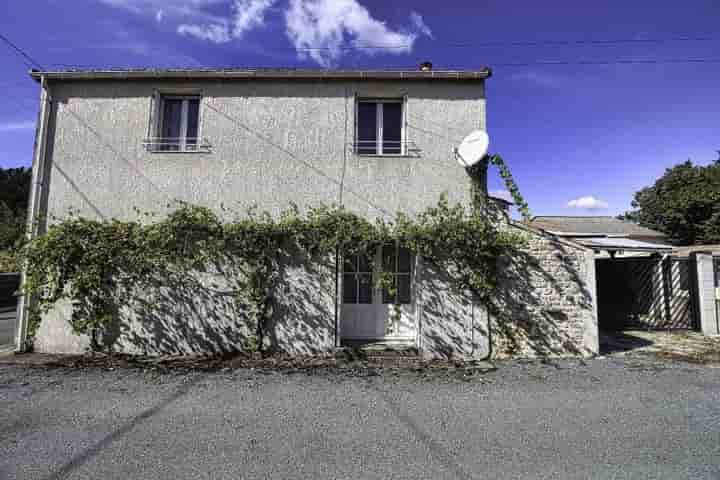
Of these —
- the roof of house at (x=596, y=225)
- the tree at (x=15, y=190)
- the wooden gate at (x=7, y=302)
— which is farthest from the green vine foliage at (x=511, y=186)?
the tree at (x=15, y=190)

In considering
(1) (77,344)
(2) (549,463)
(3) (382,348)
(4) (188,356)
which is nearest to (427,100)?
(3) (382,348)

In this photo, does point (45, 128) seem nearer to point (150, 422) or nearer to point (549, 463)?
point (150, 422)

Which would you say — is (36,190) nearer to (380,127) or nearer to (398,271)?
(380,127)

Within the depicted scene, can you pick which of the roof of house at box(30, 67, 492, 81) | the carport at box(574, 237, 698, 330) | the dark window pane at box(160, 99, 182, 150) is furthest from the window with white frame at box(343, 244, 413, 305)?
the carport at box(574, 237, 698, 330)

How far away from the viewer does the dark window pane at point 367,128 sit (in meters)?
8.05

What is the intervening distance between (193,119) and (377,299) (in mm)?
6051

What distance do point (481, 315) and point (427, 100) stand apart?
493 cm

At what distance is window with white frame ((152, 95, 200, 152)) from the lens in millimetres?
8055

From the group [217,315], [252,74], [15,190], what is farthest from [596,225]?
[15,190]

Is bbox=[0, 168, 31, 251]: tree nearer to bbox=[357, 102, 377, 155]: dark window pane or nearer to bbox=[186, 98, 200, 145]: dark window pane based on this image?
bbox=[186, 98, 200, 145]: dark window pane

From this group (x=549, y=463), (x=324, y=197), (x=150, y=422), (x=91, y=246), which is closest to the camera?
(x=549, y=463)

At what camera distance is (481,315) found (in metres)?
7.29

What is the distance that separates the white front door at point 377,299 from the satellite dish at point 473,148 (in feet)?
7.95

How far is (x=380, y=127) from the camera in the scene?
26.7 feet
